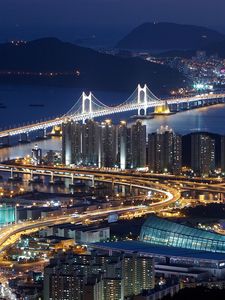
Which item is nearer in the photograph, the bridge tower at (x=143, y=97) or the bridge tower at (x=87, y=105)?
the bridge tower at (x=87, y=105)

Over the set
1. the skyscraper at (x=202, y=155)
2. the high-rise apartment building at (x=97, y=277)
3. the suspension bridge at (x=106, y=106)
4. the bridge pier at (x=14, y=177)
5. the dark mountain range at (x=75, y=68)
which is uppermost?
the dark mountain range at (x=75, y=68)

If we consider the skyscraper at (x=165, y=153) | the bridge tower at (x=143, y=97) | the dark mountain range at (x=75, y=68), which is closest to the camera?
the skyscraper at (x=165, y=153)

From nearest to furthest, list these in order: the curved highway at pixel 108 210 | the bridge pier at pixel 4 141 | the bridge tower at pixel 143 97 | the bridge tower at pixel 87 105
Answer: the curved highway at pixel 108 210
the bridge pier at pixel 4 141
the bridge tower at pixel 87 105
the bridge tower at pixel 143 97

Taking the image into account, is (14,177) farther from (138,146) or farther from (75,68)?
(75,68)

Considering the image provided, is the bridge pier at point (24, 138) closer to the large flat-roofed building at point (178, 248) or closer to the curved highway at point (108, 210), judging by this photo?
the curved highway at point (108, 210)

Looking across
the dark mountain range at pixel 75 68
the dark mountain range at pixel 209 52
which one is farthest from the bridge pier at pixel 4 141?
the dark mountain range at pixel 209 52

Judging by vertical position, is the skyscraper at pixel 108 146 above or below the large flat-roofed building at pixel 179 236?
above

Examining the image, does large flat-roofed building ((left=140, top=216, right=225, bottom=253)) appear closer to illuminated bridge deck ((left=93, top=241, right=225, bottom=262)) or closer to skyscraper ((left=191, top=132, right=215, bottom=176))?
illuminated bridge deck ((left=93, top=241, right=225, bottom=262))
